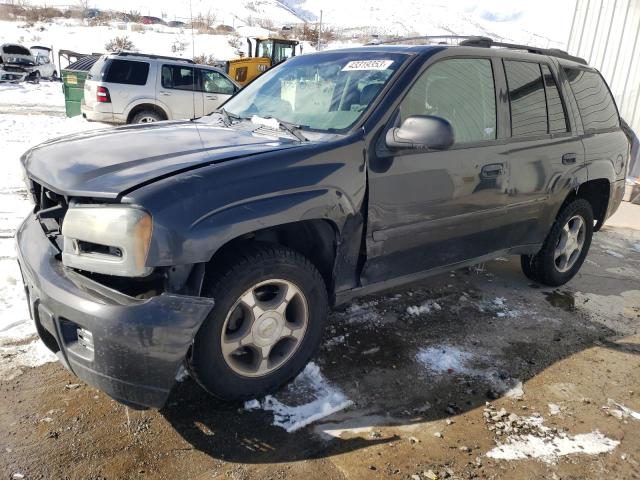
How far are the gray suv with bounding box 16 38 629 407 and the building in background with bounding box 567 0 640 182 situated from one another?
5.66 metres

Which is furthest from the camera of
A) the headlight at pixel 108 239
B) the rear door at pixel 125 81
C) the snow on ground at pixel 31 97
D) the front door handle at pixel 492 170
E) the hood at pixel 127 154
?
the snow on ground at pixel 31 97

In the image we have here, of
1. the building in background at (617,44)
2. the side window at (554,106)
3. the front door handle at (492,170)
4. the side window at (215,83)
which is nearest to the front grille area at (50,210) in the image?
the front door handle at (492,170)

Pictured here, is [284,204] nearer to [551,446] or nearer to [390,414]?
[390,414]

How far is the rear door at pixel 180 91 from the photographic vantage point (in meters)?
11.2

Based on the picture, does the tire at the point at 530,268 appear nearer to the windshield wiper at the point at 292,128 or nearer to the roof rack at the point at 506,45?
the roof rack at the point at 506,45

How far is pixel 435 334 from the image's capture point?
358 cm

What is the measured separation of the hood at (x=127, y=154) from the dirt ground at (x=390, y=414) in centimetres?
116

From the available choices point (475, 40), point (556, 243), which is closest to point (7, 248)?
point (475, 40)

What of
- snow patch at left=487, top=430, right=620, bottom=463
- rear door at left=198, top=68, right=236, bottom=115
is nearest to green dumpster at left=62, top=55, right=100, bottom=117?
rear door at left=198, top=68, right=236, bottom=115

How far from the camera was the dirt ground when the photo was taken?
230 centimetres

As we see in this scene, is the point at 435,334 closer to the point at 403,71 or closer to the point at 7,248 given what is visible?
the point at 403,71

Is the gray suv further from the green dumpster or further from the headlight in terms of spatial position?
the green dumpster

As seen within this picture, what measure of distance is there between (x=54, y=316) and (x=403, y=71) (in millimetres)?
2255

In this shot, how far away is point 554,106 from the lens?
154 inches
